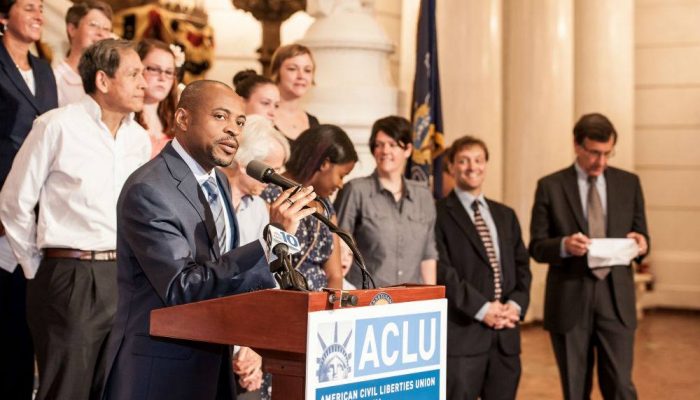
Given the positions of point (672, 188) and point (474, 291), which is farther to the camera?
point (672, 188)

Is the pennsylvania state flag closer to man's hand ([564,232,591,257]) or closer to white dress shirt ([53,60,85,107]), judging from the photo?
man's hand ([564,232,591,257])

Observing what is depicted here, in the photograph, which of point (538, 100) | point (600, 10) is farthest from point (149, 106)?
point (600, 10)

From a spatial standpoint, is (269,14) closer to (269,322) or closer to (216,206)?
(216,206)

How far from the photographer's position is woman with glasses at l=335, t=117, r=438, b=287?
15.9 feet

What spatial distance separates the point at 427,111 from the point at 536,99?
3.32 metres

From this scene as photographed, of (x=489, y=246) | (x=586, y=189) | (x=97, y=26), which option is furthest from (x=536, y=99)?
(x=97, y=26)

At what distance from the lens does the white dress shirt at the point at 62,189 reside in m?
4.07

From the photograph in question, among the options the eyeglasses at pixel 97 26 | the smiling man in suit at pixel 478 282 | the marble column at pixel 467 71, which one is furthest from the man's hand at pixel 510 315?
the marble column at pixel 467 71

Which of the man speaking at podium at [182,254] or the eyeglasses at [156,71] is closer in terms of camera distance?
the man speaking at podium at [182,254]

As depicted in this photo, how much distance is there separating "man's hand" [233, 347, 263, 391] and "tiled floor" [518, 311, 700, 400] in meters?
3.21

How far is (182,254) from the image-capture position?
2.73 meters

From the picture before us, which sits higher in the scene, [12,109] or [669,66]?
[669,66]

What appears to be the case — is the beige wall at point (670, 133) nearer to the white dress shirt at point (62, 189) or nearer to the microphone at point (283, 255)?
the white dress shirt at point (62, 189)

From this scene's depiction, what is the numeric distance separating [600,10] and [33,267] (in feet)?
25.4
